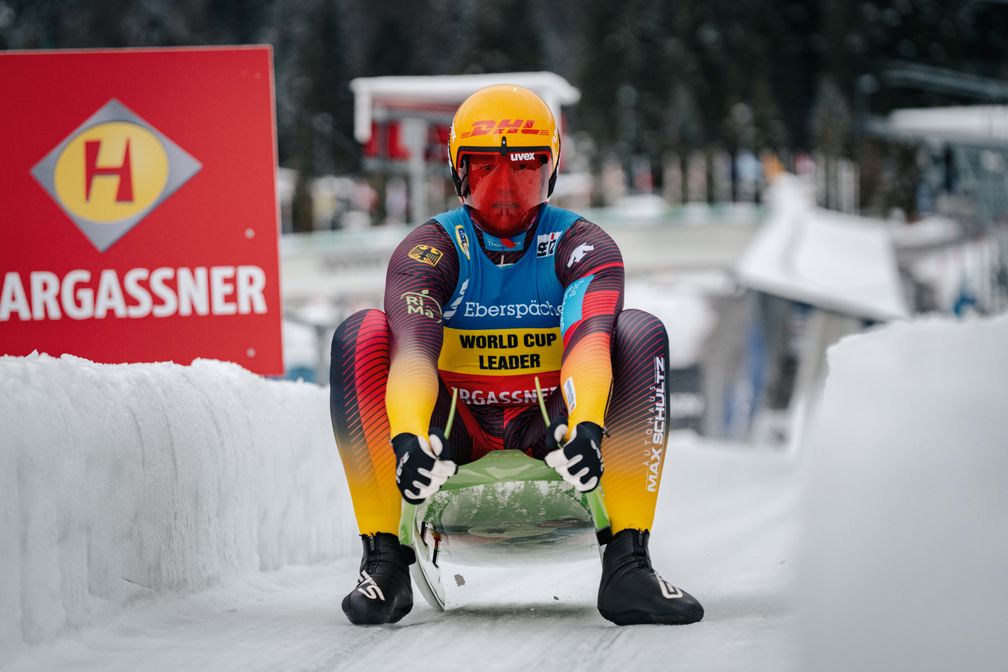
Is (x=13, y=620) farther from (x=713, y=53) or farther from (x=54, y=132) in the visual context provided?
(x=713, y=53)

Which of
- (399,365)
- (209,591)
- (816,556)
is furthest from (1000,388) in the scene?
(209,591)

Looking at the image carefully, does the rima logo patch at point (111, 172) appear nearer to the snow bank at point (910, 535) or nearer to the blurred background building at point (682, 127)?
the snow bank at point (910, 535)

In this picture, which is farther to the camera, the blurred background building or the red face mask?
the blurred background building

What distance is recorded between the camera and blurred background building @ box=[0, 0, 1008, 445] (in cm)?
3106

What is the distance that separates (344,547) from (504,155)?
203 centimetres

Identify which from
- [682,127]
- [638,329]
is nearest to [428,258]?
[638,329]

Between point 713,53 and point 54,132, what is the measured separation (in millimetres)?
74165

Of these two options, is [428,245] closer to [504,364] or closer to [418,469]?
[504,364]

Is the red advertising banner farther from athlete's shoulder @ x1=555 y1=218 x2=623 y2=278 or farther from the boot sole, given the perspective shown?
the boot sole

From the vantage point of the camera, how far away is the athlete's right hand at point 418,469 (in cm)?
322

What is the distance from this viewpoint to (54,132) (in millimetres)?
5246

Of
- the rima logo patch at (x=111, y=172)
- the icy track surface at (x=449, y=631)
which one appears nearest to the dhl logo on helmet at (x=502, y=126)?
the icy track surface at (x=449, y=631)

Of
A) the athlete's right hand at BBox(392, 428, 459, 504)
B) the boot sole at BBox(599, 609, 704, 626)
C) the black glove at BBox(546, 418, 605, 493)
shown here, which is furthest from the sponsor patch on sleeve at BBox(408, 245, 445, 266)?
the boot sole at BBox(599, 609, 704, 626)

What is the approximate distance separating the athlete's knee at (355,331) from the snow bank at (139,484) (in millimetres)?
534
